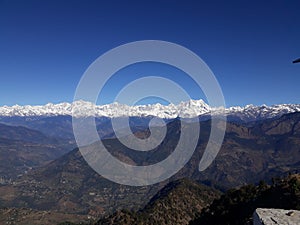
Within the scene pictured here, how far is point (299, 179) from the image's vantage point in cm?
5656

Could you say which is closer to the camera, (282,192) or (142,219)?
(282,192)

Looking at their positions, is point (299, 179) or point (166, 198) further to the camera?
point (166, 198)

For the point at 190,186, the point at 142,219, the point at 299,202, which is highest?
the point at 190,186

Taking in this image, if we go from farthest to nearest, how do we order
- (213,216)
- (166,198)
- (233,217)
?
(166,198)
(213,216)
(233,217)

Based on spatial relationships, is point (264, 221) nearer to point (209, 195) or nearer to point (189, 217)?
point (189, 217)

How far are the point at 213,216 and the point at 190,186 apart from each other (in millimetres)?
107289

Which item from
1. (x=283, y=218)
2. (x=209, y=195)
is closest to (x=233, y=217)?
(x=283, y=218)

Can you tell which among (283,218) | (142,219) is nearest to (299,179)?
(283,218)

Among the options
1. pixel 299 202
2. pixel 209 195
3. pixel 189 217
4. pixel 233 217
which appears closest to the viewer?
pixel 299 202

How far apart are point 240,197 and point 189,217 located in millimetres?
61640

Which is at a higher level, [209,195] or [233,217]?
[209,195]

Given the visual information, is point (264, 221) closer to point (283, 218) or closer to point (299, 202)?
point (283, 218)

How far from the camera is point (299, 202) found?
4528 cm

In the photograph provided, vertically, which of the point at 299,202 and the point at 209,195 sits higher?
the point at 209,195
